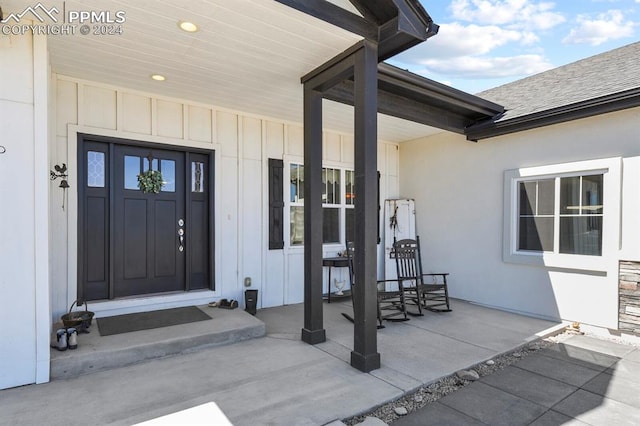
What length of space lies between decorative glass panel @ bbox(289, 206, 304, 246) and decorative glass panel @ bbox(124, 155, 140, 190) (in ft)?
7.25

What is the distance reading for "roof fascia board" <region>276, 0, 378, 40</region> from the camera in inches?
103

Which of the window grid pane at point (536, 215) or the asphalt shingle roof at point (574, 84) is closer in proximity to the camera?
the asphalt shingle roof at point (574, 84)

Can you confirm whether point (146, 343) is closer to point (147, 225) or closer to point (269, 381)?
point (269, 381)

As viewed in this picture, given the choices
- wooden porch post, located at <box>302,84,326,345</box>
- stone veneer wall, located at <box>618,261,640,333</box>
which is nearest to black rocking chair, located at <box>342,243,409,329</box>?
wooden porch post, located at <box>302,84,326,345</box>

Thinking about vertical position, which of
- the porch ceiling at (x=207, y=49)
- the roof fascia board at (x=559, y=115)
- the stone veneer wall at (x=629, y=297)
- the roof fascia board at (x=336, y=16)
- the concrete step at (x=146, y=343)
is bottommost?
the concrete step at (x=146, y=343)

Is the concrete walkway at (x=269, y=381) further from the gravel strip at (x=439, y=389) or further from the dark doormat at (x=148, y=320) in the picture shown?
the dark doormat at (x=148, y=320)

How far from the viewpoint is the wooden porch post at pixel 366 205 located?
297 cm

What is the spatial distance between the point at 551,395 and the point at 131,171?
15.7ft

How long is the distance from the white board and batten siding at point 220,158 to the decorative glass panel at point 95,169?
234mm

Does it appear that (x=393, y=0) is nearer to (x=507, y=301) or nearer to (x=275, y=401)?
(x=275, y=401)

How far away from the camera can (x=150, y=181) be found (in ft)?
14.2

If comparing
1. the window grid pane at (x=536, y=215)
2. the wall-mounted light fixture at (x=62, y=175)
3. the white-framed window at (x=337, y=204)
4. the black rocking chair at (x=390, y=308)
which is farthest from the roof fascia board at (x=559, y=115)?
the wall-mounted light fixture at (x=62, y=175)

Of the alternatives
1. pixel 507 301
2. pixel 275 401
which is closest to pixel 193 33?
pixel 275 401

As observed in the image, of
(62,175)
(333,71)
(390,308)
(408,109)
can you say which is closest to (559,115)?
(408,109)
